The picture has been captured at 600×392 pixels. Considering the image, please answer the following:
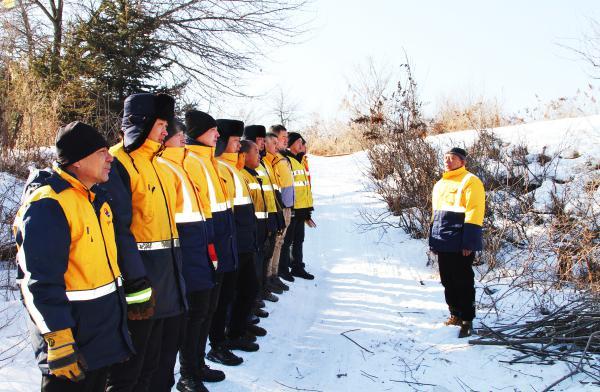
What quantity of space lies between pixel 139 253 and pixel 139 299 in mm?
313

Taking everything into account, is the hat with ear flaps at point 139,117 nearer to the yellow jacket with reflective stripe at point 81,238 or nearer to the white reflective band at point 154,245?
the white reflective band at point 154,245

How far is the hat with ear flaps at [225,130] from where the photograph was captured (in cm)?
528

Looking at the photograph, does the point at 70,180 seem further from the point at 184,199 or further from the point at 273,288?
the point at 273,288

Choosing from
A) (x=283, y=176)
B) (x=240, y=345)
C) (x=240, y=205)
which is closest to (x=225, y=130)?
(x=240, y=205)

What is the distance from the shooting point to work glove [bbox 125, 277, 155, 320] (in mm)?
3109

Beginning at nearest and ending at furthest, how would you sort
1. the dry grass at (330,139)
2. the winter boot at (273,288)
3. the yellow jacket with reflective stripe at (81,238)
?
1. the yellow jacket with reflective stripe at (81,238)
2. the winter boot at (273,288)
3. the dry grass at (330,139)

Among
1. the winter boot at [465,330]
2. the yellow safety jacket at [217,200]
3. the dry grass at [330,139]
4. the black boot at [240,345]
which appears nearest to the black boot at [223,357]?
the black boot at [240,345]

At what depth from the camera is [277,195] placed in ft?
23.0

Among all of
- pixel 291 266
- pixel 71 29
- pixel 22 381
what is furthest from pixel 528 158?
pixel 71 29

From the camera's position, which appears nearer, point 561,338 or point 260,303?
point 561,338

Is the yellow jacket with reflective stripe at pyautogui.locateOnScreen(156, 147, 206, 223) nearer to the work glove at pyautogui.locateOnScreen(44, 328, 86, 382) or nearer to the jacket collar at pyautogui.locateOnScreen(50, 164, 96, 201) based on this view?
the jacket collar at pyautogui.locateOnScreen(50, 164, 96, 201)

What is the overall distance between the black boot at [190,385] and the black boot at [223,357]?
2.14 feet

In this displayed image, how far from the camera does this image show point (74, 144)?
277 centimetres

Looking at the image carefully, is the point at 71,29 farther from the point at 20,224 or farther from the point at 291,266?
the point at 20,224
